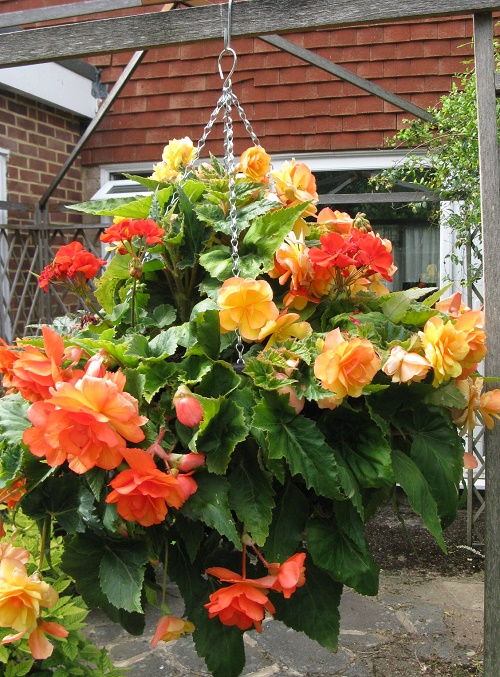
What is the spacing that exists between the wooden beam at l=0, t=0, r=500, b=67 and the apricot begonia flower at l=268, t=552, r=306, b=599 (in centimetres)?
119

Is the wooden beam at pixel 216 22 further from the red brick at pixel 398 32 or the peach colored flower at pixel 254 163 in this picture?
the red brick at pixel 398 32

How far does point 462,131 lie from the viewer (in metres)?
3.53

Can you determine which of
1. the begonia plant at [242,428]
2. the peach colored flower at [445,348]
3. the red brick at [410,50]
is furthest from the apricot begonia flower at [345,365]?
the red brick at [410,50]

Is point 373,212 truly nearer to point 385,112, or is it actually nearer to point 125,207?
point 385,112

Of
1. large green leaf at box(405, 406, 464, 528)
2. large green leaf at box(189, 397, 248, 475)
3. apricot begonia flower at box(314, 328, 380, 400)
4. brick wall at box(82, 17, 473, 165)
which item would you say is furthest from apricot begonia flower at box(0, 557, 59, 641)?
brick wall at box(82, 17, 473, 165)

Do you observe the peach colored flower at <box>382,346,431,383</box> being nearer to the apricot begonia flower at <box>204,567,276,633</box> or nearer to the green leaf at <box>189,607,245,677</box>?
the apricot begonia flower at <box>204,567,276,633</box>

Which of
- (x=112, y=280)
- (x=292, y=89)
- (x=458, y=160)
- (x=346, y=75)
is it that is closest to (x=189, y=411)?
(x=112, y=280)

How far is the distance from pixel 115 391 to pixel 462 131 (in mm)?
3026

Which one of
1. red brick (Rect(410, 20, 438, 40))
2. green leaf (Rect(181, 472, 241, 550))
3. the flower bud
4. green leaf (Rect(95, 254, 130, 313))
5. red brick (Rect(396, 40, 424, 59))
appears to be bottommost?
green leaf (Rect(181, 472, 241, 550))

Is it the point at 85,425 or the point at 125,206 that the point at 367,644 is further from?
the point at 85,425

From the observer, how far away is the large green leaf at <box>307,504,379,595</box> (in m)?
1.19

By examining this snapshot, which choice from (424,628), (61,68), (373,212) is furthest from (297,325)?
(61,68)

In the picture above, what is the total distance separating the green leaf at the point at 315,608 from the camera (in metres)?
1.24

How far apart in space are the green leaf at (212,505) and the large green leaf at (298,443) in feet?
0.35
